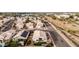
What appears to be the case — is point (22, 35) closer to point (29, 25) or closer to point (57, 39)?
point (29, 25)

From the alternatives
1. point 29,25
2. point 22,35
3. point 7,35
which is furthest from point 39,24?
point 7,35

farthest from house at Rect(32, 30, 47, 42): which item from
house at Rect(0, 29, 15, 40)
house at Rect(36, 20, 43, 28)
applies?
house at Rect(0, 29, 15, 40)

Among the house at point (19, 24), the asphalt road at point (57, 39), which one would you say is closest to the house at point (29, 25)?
the house at point (19, 24)

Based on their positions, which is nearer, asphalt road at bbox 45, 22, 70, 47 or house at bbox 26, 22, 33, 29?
asphalt road at bbox 45, 22, 70, 47

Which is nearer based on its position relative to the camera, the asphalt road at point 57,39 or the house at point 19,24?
the asphalt road at point 57,39

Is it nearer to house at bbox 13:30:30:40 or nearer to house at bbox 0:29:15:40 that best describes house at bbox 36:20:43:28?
house at bbox 13:30:30:40

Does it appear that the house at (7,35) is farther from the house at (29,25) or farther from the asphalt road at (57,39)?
the asphalt road at (57,39)

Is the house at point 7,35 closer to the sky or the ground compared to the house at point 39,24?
closer to the ground

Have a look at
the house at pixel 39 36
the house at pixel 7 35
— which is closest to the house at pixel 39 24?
the house at pixel 39 36

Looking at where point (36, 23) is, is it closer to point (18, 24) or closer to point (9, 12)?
point (18, 24)

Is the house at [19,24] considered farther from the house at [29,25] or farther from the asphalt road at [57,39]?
the asphalt road at [57,39]
